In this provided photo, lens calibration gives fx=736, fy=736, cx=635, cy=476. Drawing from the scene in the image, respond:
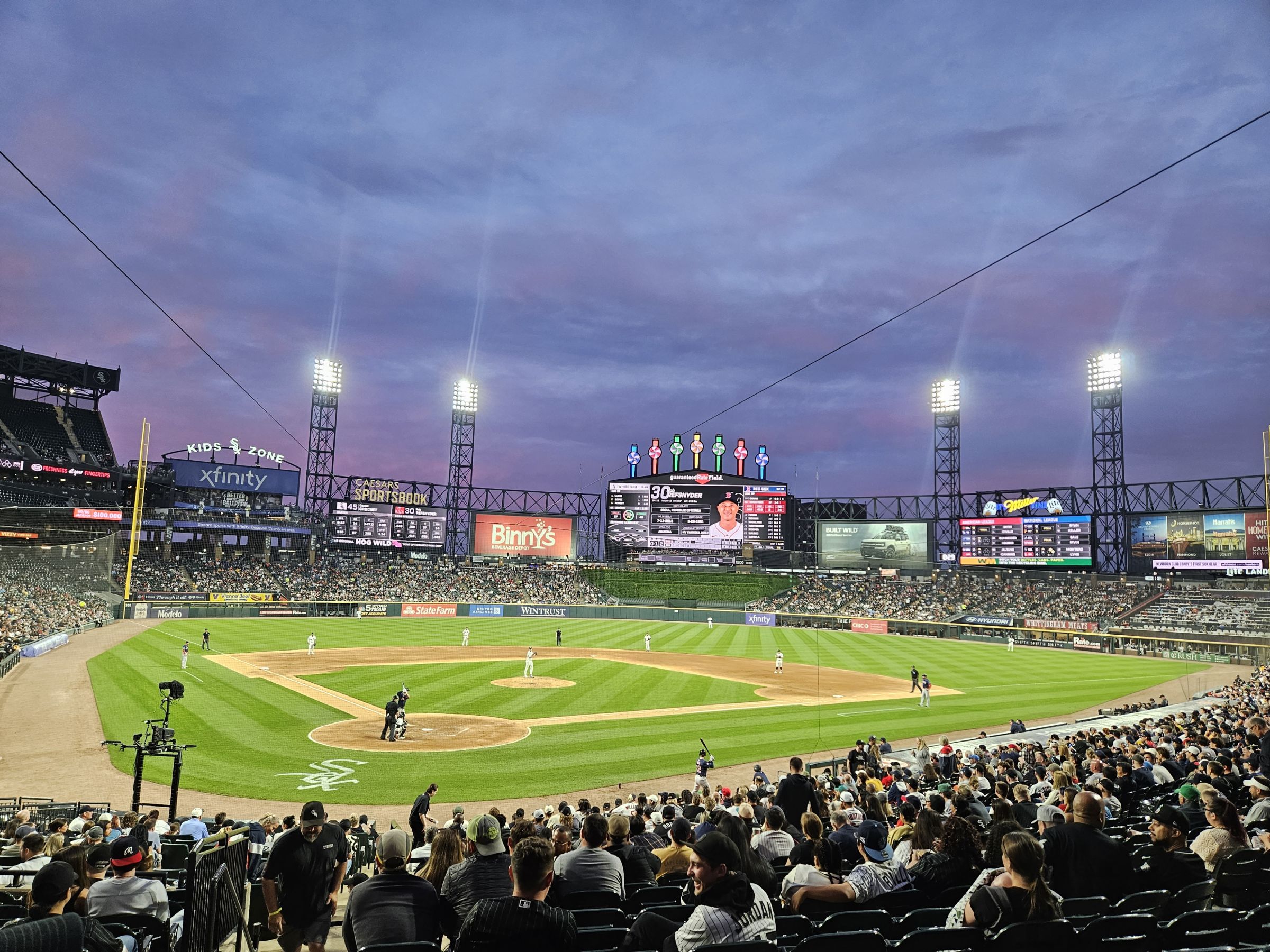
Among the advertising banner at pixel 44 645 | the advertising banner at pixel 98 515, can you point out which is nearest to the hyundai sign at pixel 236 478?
the advertising banner at pixel 98 515

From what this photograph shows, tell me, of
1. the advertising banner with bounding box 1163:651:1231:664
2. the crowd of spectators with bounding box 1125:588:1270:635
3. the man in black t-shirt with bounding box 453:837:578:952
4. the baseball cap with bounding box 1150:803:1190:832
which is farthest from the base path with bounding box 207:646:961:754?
the crowd of spectators with bounding box 1125:588:1270:635

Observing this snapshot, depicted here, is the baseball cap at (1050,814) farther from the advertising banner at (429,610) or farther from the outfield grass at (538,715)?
the advertising banner at (429,610)

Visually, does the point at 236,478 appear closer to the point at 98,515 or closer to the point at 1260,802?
the point at 98,515

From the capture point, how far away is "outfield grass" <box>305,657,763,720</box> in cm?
3000

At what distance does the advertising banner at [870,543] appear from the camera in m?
89.0

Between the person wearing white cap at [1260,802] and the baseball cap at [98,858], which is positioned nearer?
the baseball cap at [98,858]

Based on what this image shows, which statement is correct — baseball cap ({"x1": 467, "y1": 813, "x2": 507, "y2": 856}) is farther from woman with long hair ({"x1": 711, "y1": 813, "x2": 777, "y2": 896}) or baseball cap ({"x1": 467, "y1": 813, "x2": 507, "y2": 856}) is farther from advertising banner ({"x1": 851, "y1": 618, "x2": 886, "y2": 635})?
advertising banner ({"x1": 851, "y1": 618, "x2": 886, "y2": 635})

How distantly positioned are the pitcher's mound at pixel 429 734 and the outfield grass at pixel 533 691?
1429 mm

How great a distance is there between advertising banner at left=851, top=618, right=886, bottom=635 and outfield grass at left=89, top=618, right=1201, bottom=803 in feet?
51.2

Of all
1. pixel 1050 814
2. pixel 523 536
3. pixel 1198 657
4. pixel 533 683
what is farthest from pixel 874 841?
pixel 523 536

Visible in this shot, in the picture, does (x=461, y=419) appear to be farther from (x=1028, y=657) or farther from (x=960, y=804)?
(x=960, y=804)

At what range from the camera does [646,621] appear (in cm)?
7569

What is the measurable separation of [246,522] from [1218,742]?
288 ft

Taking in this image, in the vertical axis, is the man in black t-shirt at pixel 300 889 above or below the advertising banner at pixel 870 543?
below
